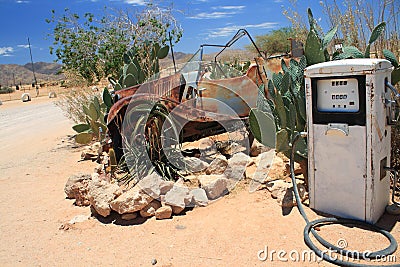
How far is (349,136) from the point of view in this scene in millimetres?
2873

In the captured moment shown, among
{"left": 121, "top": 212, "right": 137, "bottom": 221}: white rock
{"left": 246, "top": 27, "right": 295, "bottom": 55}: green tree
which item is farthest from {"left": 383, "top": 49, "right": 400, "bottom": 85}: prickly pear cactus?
{"left": 246, "top": 27, "right": 295, "bottom": 55}: green tree

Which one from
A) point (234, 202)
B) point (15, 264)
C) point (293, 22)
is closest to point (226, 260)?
point (234, 202)

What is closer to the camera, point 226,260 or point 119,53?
point 226,260

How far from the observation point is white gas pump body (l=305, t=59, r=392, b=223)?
9.05ft

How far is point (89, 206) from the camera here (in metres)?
3.90

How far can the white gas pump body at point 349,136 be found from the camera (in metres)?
2.76

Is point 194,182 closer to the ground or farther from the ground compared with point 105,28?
closer to the ground

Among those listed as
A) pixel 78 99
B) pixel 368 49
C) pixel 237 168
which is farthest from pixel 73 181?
pixel 78 99

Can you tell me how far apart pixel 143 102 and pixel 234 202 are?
1611mm

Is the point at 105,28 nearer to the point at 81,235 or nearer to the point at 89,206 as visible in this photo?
the point at 89,206

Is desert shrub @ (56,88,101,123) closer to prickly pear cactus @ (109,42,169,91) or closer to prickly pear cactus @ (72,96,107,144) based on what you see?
prickly pear cactus @ (72,96,107,144)

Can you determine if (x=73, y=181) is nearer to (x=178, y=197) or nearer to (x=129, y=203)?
(x=129, y=203)

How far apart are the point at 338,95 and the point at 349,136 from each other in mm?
322

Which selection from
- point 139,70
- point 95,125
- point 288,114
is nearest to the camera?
point 288,114
